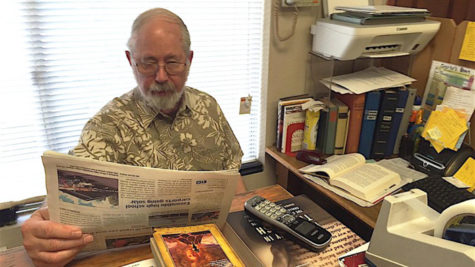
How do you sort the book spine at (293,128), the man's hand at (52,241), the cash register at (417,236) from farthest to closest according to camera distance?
the book spine at (293,128)
the man's hand at (52,241)
the cash register at (417,236)

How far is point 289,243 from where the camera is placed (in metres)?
0.90

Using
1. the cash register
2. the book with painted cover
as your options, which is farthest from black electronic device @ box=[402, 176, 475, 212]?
the book with painted cover

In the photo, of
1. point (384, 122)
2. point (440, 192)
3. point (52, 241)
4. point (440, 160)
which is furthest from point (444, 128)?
point (52, 241)

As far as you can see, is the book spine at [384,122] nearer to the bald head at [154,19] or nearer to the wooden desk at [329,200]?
the wooden desk at [329,200]

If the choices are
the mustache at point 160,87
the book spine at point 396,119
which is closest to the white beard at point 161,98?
the mustache at point 160,87

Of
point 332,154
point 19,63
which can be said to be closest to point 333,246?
point 332,154

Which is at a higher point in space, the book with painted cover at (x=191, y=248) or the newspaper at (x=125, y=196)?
the newspaper at (x=125, y=196)

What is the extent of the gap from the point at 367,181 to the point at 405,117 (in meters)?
0.49

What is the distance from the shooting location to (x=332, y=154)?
172 centimetres

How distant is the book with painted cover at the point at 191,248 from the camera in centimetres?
73

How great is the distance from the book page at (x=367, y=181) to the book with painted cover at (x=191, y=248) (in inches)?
28.9

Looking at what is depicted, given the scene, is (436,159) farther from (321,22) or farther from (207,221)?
(207,221)

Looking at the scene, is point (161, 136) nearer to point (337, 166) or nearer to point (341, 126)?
point (337, 166)

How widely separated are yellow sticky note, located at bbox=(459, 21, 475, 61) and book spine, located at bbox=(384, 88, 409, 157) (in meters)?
0.28
